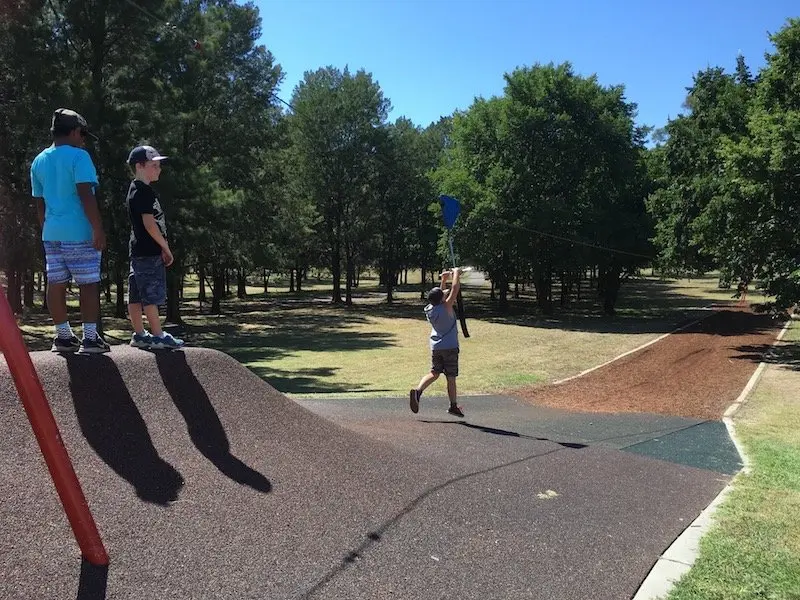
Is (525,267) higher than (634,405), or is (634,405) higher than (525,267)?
(525,267)

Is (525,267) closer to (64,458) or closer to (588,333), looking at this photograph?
(588,333)

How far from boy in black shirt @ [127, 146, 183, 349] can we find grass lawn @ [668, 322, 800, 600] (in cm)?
446

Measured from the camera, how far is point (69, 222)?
4668 millimetres

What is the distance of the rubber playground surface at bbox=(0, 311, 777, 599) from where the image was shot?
3.19 metres

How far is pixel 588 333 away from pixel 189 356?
22.8 meters

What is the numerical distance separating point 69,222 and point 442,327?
16.4 ft

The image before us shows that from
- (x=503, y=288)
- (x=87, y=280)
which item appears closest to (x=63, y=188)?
(x=87, y=280)

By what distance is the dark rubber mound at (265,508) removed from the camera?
3.16 m

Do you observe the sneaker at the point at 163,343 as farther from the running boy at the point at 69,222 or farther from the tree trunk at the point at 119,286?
the tree trunk at the point at 119,286

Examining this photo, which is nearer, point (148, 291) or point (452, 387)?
point (148, 291)

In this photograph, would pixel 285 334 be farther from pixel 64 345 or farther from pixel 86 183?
pixel 86 183

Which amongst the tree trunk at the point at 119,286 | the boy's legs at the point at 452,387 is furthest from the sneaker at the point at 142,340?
the tree trunk at the point at 119,286

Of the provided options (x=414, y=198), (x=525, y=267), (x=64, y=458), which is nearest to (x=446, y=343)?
(x=64, y=458)

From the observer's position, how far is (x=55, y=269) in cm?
476
